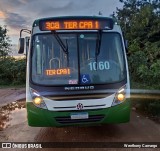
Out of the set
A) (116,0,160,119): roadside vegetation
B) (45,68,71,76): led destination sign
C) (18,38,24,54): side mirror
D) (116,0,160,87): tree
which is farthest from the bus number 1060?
(116,0,160,87): tree

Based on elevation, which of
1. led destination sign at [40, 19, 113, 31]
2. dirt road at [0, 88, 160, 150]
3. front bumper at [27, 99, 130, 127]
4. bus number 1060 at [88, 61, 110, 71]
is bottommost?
dirt road at [0, 88, 160, 150]

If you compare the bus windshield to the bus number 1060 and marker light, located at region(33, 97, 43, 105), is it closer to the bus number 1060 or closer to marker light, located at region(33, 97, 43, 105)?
the bus number 1060

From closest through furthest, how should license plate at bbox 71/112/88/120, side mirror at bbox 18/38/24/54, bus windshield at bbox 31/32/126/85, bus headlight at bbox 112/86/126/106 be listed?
license plate at bbox 71/112/88/120
bus headlight at bbox 112/86/126/106
bus windshield at bbox 31/32/126/85
side mirror at bbox 18/38/24/54

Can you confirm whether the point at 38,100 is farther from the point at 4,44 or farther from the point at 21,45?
the point at 4,44

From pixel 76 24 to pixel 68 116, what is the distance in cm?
217

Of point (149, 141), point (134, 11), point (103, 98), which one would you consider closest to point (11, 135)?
point (103, 98)

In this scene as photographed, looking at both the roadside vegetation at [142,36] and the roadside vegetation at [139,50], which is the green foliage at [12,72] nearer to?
the roadside vegetation at [139,50]

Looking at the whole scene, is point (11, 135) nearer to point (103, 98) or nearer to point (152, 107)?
point (103, 98)

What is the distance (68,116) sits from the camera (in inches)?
270

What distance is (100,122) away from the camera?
275 inches

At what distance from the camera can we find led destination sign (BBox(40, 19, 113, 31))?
7.29 metres

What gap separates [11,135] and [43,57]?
225 cm

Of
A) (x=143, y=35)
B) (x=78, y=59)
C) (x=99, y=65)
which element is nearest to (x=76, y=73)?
(x=78, y=59)

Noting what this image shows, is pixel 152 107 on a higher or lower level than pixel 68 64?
lower
